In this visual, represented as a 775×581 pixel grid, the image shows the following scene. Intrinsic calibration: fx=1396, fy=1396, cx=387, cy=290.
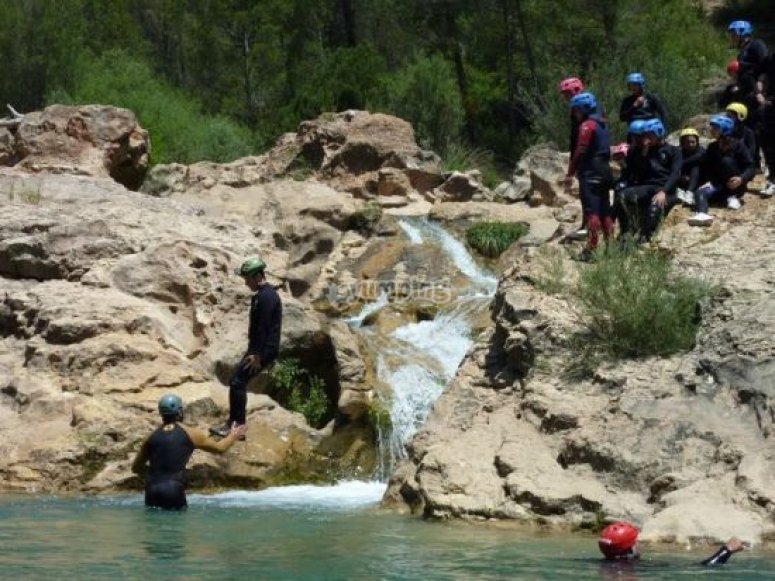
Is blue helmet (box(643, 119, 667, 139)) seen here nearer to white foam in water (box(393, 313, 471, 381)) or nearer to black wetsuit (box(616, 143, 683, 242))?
black wetsuit (box(616, 143, 683, 242))

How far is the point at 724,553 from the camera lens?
28.8ft

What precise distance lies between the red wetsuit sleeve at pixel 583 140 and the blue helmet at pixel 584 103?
16 cm

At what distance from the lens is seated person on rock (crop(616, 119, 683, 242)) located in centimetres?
1430

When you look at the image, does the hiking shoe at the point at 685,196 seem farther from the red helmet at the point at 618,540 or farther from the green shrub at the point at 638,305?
the red helmet at the point at 618,540

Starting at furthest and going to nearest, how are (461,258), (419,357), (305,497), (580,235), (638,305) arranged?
1. (461,258)
2. (419,357)
3. (580,235)
4. (305,497)
5. (638,305)

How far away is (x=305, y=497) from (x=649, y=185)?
4787mm

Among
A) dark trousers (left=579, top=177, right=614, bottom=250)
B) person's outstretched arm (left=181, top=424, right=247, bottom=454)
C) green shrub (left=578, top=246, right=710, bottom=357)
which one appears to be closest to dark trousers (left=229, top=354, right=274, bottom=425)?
person's outstretched arm (left=181, top=424, right=247, bottom=454)

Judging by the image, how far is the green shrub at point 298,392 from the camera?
16031 millimetres

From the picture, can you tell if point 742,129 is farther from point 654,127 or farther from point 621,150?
point 621,150

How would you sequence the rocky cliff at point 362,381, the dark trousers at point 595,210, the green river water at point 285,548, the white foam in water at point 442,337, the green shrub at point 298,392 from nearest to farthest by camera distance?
the green river water at point 285,548
the rocky cliff at point 362,381
the dark trousers at point 595,210
the green shrub at point 298,392
the white foam in water at point 442,337

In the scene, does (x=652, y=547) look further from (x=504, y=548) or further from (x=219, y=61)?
(x=219, y=61)

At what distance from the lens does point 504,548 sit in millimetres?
9938

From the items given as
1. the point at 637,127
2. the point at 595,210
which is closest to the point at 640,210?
the point at 595,210

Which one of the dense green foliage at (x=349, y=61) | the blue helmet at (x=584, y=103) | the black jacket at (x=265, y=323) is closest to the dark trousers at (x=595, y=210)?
the blue helmet at (x=584, y=103)
